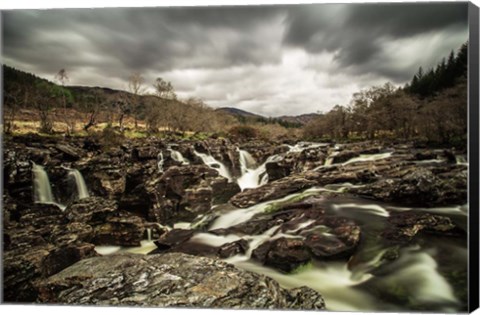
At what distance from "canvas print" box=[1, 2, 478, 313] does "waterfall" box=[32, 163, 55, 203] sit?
18mm

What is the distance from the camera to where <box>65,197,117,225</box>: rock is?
490 centimetres

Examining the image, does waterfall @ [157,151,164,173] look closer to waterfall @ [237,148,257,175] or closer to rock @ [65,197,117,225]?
rock @ [65,197,117,225]

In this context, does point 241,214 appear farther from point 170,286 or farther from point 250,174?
point 170,286

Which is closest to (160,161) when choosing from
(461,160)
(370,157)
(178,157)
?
(178,157)

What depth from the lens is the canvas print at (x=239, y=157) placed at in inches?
164

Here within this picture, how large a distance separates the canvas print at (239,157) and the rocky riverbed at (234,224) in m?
0.02

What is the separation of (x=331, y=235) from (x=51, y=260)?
3612 mm

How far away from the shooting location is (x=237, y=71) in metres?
4.79

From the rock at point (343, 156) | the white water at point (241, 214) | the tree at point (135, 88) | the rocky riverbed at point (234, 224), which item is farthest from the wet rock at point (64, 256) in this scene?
the rock at point (343, 156)

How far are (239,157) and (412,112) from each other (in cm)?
223

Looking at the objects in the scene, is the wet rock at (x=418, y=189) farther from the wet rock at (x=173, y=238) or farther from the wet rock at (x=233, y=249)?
the wet rock at (x=173, y=238)

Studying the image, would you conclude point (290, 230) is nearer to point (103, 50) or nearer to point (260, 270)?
point (260, 270)

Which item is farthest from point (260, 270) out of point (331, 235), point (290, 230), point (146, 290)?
point (146, 290)

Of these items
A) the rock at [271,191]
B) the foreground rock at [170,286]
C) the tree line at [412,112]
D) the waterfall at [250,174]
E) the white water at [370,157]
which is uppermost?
the tree line at [412,112]
